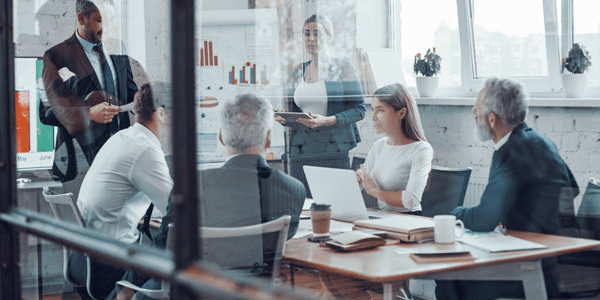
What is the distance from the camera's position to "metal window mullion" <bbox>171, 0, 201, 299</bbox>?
1.98 ft

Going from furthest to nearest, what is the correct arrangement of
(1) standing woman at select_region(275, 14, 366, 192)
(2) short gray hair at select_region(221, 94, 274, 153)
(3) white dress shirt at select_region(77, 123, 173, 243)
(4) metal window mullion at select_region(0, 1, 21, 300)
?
1. (3) white dress shirt at select_region(77, 123, 173, 243)
2. (1) standing woman at select_region(275, 14, 366, 192)
3. (2) short gray hair at select_region(221, 94, 274, 153)
4. (4) metal window mullion at select_region(0, 1, 21, 300)

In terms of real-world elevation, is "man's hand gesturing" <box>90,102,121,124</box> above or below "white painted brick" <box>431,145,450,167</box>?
above

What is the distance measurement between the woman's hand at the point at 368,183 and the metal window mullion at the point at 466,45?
0.62 metres

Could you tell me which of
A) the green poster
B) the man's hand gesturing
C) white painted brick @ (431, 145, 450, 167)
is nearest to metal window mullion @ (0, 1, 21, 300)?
the man's hand gesturing

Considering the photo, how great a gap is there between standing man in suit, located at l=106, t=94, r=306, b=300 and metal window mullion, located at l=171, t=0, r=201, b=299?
968 mm

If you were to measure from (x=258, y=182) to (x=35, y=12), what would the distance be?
1.45 metres

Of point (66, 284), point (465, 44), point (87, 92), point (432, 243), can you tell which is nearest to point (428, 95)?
point (465, 44)

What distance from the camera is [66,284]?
2.32 metres

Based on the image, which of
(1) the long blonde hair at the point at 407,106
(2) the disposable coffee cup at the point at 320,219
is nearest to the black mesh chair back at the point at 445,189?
(1) the long blonde hair at the point at 407,106

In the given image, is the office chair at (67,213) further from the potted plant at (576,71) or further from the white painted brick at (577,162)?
the potted plant at (576,71)

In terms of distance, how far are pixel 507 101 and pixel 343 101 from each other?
1.79 ft

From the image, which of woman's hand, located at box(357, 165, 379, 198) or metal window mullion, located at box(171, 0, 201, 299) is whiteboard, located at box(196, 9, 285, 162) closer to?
woman's hand, located at box(357, 165, 379, 198)

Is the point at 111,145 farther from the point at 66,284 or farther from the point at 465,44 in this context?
the point at 465,44

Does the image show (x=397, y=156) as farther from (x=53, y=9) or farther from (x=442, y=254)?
(x=53, y=9)
